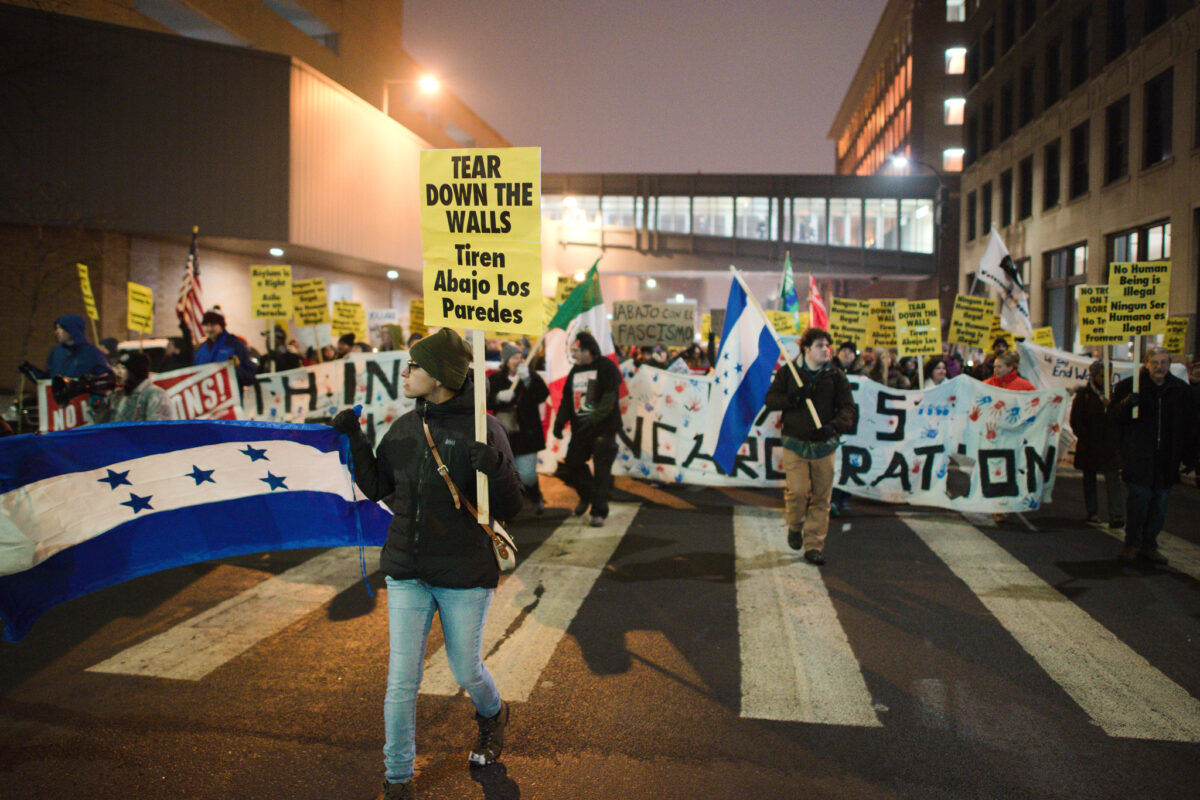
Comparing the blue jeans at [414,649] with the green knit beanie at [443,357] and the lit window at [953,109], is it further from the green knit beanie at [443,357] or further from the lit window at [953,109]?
the lit window at [953,109]

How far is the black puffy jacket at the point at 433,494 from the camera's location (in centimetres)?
334

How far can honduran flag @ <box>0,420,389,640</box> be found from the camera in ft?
14.5

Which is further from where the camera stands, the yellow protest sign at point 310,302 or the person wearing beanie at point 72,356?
the yellow protest sign at point 310,302

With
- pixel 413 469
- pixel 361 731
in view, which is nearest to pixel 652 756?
Answer: pixel 361 731

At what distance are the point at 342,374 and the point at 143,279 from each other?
1313 centimetres

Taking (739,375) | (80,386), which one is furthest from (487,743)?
(80,386)

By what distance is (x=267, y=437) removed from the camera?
5.14 m

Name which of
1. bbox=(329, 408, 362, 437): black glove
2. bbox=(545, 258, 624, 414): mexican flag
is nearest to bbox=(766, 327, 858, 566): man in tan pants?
bbox=(545, 258, 624, 414): mexican flag

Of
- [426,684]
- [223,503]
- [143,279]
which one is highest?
[143,279]

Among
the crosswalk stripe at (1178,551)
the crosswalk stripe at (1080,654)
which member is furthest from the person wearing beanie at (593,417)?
the crosswalk stripe at (1178,551)

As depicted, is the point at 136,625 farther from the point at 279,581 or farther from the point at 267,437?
the point at 267,437

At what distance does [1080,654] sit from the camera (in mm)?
5027

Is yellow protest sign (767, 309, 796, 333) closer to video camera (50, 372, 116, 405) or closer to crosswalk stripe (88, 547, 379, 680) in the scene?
crosswalk stripe (88, 547, 379, 680)

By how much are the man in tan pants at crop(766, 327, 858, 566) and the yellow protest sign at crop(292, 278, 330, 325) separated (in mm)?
9123
